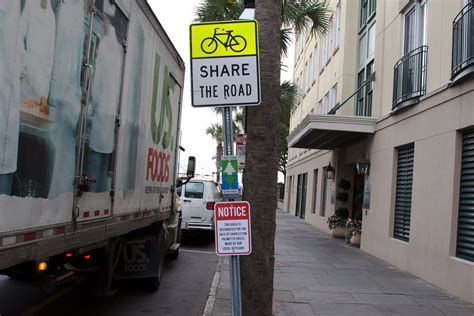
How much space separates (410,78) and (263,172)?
750 centimetres

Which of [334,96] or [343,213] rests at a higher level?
[334,96]

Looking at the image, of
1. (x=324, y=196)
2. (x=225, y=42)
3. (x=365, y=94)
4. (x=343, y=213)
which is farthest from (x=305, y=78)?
(x=225, y=42)

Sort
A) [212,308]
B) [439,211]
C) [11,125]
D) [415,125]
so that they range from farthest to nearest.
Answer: [415,125], [439,211], [212,308], [11,125]

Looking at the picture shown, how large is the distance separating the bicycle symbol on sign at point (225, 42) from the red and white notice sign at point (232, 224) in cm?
124

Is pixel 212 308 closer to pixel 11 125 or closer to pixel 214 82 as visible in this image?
pixel 214 82

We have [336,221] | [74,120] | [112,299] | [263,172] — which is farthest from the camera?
[336,221]

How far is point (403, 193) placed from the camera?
1160cm

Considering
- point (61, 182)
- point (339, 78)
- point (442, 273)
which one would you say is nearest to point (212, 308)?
point (61, 182)

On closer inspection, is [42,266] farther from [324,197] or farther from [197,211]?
[324,197]

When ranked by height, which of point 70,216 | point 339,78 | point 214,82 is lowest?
point 70,216

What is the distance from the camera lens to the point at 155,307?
7164mm

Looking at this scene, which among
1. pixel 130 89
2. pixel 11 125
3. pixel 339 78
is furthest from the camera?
pixel 339 78

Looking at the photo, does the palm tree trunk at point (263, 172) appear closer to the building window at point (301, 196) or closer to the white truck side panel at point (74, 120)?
the white truck side panel at point (74, 120)

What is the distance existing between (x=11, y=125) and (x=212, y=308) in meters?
4.58
